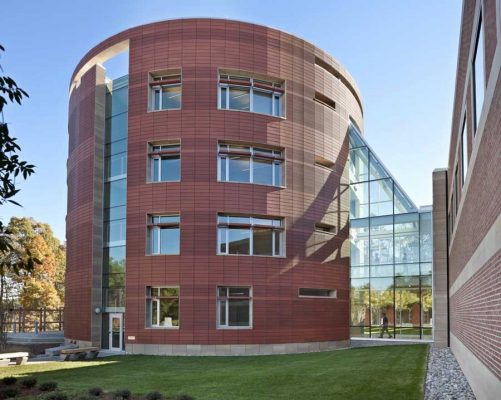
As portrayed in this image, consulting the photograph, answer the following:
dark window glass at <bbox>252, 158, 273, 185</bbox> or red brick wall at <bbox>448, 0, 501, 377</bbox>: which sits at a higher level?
dark window glass at <bbox>252, 158, 273, 185</bbox>

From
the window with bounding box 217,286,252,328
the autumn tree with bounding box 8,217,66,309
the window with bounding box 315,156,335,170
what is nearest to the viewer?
the window with bounding box 217,286,252,328

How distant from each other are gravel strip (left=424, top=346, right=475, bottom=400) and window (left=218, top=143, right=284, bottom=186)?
422 inches

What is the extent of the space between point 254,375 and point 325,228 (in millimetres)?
13409

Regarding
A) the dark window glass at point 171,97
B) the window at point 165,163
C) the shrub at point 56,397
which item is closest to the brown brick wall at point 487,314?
the shrub at point 56,397

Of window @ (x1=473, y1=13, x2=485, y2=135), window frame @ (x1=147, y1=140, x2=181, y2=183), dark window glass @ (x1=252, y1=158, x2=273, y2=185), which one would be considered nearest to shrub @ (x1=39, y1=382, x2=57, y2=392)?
window @ (x1=473, y1=13, x2=485, y2=135)

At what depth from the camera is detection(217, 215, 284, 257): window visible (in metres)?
24.4

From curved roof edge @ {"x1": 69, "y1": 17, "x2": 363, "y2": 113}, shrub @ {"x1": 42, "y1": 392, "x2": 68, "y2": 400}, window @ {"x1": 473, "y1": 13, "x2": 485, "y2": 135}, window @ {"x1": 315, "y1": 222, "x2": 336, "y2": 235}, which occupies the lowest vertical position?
shrub @ {"x1": 42, "y1": 392, "x2": 68, "y2": 400}

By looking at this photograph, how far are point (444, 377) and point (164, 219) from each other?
46.5 feet

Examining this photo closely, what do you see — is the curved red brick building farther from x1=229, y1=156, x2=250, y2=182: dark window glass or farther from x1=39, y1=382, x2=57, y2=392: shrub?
x1=39, y1=382, x2=57, y2=392: shrub

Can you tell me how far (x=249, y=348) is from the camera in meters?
23.9

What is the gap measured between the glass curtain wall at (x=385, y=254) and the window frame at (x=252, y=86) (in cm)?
657

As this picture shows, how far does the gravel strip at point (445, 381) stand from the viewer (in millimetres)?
12172

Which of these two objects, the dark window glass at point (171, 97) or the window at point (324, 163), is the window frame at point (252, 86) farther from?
the window at point (324, 163)

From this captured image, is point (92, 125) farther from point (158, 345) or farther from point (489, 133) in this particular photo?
point (489, 133)
